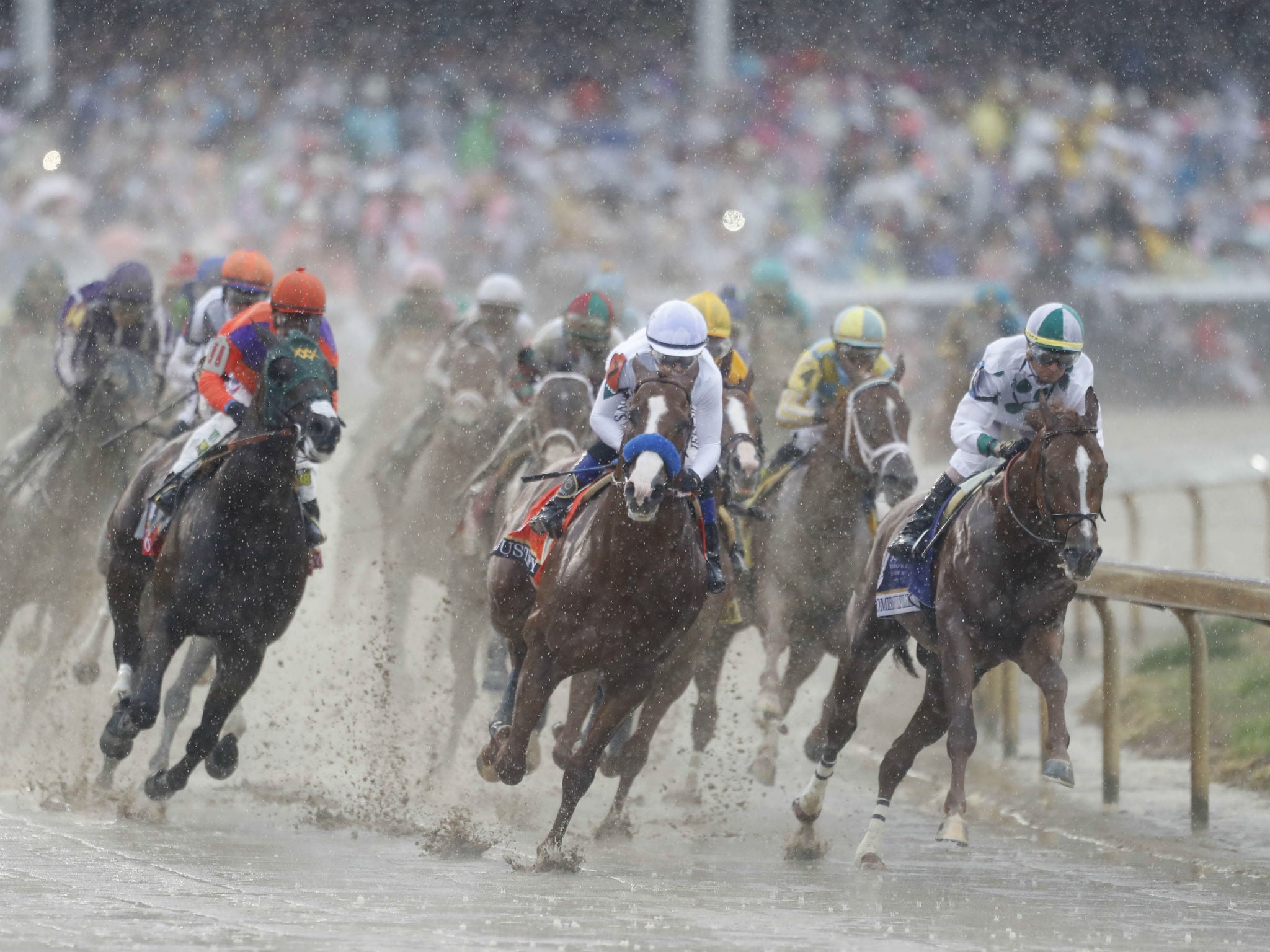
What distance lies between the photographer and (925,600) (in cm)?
821

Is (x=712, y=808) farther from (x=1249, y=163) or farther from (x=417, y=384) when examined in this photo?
(x=1249, y=163)

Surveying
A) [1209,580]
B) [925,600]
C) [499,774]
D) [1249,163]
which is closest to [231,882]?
[499,774]

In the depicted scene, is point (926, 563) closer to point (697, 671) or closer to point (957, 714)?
point (957, 714)

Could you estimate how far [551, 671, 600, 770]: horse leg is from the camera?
8.03 m

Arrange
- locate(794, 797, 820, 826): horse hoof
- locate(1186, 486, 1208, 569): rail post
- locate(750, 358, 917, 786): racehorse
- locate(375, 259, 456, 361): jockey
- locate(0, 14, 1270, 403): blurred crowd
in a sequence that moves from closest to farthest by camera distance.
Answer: locate(794, 797, 820, 826): horse hoof, locate(750, 358, 917, 786): racehorse, locate(1186, 486, 1208, 569): rail post, locate(375, 259, 456, 361): jockey, locate(0, 14, 1270, 403): blurred crowd

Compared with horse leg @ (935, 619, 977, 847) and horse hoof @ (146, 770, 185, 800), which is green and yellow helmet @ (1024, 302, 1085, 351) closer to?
horse leg @ (935, 619, 977, 847)

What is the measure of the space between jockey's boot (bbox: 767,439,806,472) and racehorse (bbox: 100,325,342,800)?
282cm

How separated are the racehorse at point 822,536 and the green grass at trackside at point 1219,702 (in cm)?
193

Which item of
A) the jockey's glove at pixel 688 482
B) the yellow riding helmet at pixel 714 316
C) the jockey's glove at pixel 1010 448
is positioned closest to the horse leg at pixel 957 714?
the jockey's glove at pixel 1010 448

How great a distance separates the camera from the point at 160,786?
8.38m

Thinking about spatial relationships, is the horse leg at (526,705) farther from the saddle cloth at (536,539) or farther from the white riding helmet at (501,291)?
the white riding helmet at (501,291)

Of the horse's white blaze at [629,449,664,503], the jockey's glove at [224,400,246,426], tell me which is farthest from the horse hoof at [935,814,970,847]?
the jockey's glove at [224,400,246,426]

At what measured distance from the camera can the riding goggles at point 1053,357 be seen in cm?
779

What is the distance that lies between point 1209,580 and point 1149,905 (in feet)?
7.32
